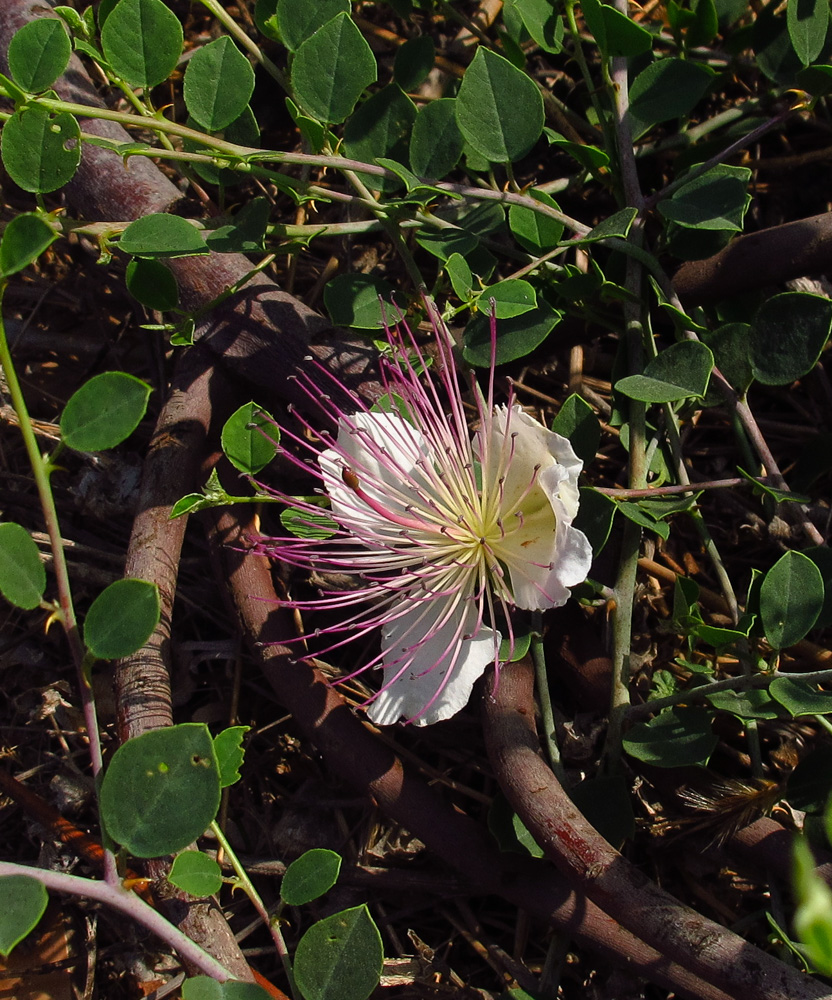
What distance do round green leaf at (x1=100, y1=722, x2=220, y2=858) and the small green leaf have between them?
0.66 ft

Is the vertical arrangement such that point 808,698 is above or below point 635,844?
above

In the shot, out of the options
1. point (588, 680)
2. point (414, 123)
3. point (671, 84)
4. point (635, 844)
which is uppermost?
point (671, 84)

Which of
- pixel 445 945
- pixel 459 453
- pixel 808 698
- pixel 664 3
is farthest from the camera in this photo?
pixel 664 3

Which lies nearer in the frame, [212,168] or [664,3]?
[212,168]

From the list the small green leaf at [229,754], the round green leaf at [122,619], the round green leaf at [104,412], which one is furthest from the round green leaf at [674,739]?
the round green leaf at [104,412]

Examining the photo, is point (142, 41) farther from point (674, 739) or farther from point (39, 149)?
point (674, 739)

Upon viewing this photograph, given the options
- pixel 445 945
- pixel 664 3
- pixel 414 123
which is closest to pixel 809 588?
pixel 445 945

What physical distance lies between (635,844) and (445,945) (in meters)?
0.40

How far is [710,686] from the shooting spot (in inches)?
53.2

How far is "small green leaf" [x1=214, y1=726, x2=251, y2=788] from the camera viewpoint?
1.31 meters

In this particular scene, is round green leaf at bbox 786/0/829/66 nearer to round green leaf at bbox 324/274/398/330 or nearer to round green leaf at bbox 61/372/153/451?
round green leaf at bbox 324/274/398/330

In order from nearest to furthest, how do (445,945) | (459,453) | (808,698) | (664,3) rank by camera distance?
(808,698), (459,453), (445,945), (664,3)

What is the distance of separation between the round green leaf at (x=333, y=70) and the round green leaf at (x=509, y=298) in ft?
1.24

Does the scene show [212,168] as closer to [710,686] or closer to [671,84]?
[671,84]
